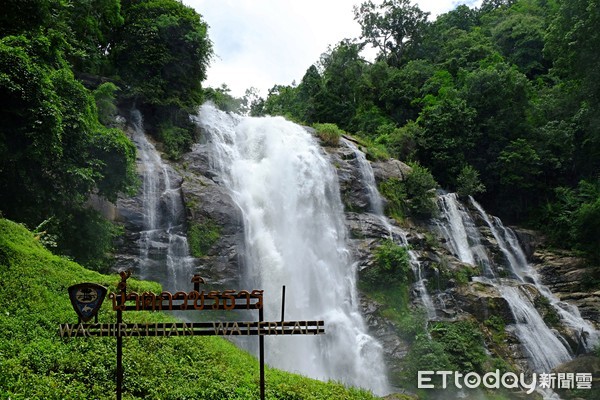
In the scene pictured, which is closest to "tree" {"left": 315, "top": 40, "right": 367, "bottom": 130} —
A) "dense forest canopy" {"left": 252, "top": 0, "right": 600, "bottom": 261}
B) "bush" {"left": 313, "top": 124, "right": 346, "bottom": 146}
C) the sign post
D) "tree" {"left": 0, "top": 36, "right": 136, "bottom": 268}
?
"dense forest canopy" {"left": 252, "top": 0, "right": 600, "bottom": 261}

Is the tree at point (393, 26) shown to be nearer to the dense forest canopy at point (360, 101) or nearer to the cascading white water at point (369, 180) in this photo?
Answer: the dense forest canopy at point (360, 101)

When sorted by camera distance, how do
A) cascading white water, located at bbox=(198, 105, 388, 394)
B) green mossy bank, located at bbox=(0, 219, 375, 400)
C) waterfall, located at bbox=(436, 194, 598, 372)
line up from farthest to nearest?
waterfall, located at bbox=(436, 194, 598, 372)
cascading white water, located at bbox=(198, 105, 388, 394)
green mossy bank, located at bbox=(0, 219, 375, 400)

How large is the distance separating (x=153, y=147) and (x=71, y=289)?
41.9 feet

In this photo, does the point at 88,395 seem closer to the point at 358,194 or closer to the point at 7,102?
the point at 7,102

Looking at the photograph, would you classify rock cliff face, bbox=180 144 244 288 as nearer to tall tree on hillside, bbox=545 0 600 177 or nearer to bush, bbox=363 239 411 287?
bush, bbox=363 239 411 287

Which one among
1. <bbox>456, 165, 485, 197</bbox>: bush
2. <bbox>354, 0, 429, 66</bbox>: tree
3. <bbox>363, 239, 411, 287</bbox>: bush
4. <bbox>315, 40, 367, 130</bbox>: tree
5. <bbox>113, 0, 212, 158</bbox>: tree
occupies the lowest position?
<bbox>363, 239, 411, 287</bbox>: bush

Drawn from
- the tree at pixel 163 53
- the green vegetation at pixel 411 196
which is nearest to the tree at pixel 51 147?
the tree at pixel 163 53

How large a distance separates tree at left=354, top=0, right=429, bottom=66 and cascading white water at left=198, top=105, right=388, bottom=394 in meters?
20.1

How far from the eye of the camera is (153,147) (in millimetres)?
17719

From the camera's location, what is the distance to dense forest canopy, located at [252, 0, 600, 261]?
72.1ft

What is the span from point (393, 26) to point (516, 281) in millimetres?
25400

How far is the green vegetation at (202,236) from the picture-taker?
14336mm

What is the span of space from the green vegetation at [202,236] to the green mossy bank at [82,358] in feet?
16.4

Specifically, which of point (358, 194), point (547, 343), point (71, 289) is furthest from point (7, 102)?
point (547, 343)
